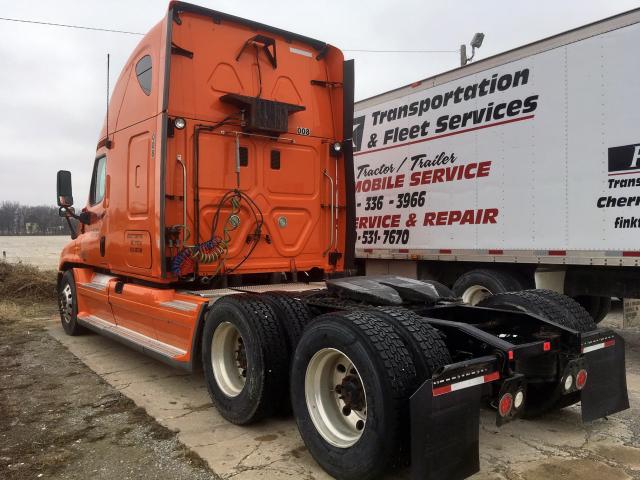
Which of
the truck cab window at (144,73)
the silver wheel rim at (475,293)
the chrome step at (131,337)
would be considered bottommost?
the chrome step at (131,337)

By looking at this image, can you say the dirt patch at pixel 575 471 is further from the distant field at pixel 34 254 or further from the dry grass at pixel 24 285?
the distant field at pixel 34 254

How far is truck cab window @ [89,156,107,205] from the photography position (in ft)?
21.4

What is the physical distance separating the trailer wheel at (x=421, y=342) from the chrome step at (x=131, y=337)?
7.42 feet

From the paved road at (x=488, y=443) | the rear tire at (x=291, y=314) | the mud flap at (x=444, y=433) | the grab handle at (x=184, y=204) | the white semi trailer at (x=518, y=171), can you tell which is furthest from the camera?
the white semi trailer at (x=518, y=171)

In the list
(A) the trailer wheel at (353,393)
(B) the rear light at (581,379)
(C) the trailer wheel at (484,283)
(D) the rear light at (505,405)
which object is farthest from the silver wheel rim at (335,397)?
(C) the trailer wheel at (484,283)

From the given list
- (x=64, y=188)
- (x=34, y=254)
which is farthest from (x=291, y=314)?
(x=34, y=254)

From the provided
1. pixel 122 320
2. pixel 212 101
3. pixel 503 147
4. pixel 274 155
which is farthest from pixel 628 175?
pixel 122 320

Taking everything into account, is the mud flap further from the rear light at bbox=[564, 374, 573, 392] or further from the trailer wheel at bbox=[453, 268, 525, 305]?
the trailer wheel at bbox=[453, 268, 525, 305]

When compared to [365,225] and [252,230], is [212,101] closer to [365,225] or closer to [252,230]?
[252,230]

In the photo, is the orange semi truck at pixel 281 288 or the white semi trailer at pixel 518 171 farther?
the white semi trailer at pixel 518 171

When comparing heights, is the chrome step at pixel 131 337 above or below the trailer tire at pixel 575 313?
below

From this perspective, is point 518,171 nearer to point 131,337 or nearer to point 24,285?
point 131,337

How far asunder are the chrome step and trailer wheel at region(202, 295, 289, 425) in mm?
509

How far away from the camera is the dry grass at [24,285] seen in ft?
35.2
